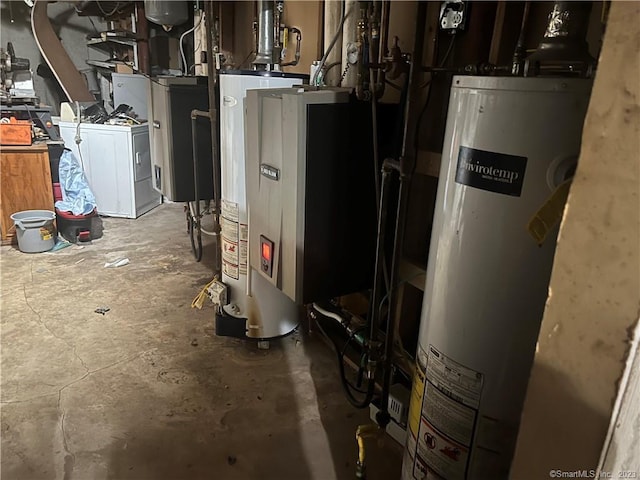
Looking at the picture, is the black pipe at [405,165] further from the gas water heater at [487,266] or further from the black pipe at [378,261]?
the gas water heater at [487,266]

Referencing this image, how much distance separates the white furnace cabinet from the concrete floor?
4.48 ft

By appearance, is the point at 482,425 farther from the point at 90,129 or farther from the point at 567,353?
the point at 90,129

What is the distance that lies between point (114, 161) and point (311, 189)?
3049 millimetres

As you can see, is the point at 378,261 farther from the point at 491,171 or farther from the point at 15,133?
the point at 15,133

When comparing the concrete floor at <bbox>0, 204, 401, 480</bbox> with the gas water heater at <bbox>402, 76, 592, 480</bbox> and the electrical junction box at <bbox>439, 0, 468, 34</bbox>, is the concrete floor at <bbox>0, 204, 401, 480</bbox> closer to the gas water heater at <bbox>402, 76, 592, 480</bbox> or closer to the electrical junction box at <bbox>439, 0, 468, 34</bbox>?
the gas water heater at <bbox>402, 76, 592, 480</bbox>

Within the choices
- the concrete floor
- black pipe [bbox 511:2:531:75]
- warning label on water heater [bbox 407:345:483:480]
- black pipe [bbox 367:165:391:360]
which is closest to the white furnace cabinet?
the concrete floor

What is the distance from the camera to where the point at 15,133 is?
337 cm

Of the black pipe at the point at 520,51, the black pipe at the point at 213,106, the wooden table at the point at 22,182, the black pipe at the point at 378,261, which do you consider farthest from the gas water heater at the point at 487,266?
the wooden table at the point at 22,182

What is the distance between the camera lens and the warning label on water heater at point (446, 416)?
3.42 ft

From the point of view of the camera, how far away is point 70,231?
140 inches

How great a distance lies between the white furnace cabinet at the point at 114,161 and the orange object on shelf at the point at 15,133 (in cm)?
58

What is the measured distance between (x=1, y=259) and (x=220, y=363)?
2.12m

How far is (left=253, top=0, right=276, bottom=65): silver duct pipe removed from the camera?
2.48 metres

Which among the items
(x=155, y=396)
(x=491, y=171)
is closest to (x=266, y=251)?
(x=155, y=396)
